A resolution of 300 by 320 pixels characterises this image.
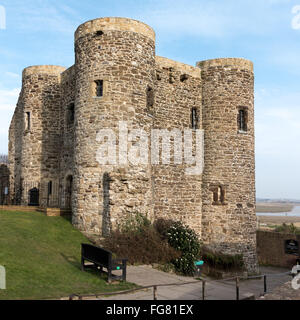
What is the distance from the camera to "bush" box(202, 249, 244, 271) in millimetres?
18023

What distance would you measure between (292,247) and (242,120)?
9.74 meters

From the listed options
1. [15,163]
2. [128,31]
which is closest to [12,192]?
[15,163]

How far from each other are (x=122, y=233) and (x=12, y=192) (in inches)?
485

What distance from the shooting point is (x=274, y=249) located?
25.1m

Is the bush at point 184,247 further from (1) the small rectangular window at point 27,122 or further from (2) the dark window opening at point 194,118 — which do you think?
(1) the small rectangular window at point 27,122

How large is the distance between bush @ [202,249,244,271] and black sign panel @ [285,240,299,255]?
6.80m

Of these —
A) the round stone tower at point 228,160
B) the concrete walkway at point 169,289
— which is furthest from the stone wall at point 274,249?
the concrete walkway at point 169,289

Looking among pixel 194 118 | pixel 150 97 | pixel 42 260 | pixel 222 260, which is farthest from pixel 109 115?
pixel 222 260

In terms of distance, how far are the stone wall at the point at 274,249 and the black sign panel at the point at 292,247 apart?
24 cm

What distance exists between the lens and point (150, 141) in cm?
1683

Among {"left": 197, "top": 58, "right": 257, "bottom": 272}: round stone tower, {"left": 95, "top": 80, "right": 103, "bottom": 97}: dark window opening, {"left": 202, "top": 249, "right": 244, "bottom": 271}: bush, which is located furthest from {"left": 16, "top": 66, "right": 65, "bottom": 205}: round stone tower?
{"left": 202, "top": 249, "right": 244, "bottom": 271}: bush
